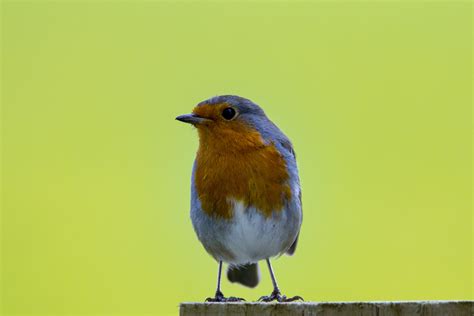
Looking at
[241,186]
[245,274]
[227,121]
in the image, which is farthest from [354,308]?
[245,274]

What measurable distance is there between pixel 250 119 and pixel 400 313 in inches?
89.7

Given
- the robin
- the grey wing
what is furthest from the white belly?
the grey wing

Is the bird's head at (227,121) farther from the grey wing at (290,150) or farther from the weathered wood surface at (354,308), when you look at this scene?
the weathered wood surface at (354,308)

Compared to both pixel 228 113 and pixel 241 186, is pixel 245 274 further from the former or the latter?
pixel 228 113

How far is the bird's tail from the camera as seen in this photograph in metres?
5.54

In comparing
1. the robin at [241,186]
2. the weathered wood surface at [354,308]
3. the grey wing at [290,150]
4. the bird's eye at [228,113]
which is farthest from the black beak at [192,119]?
the weathered wood surface at [354,308]

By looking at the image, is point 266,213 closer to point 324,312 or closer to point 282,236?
point 282,236

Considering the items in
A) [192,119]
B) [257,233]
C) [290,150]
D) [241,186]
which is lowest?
[257,233]

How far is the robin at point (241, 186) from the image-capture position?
471 cm

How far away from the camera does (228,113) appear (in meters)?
4.97

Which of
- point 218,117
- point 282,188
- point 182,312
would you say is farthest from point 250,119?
point 182,312

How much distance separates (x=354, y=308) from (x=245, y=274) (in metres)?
2.62

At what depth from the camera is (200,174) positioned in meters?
4.85

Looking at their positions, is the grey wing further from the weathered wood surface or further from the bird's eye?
the weathered wood surface
